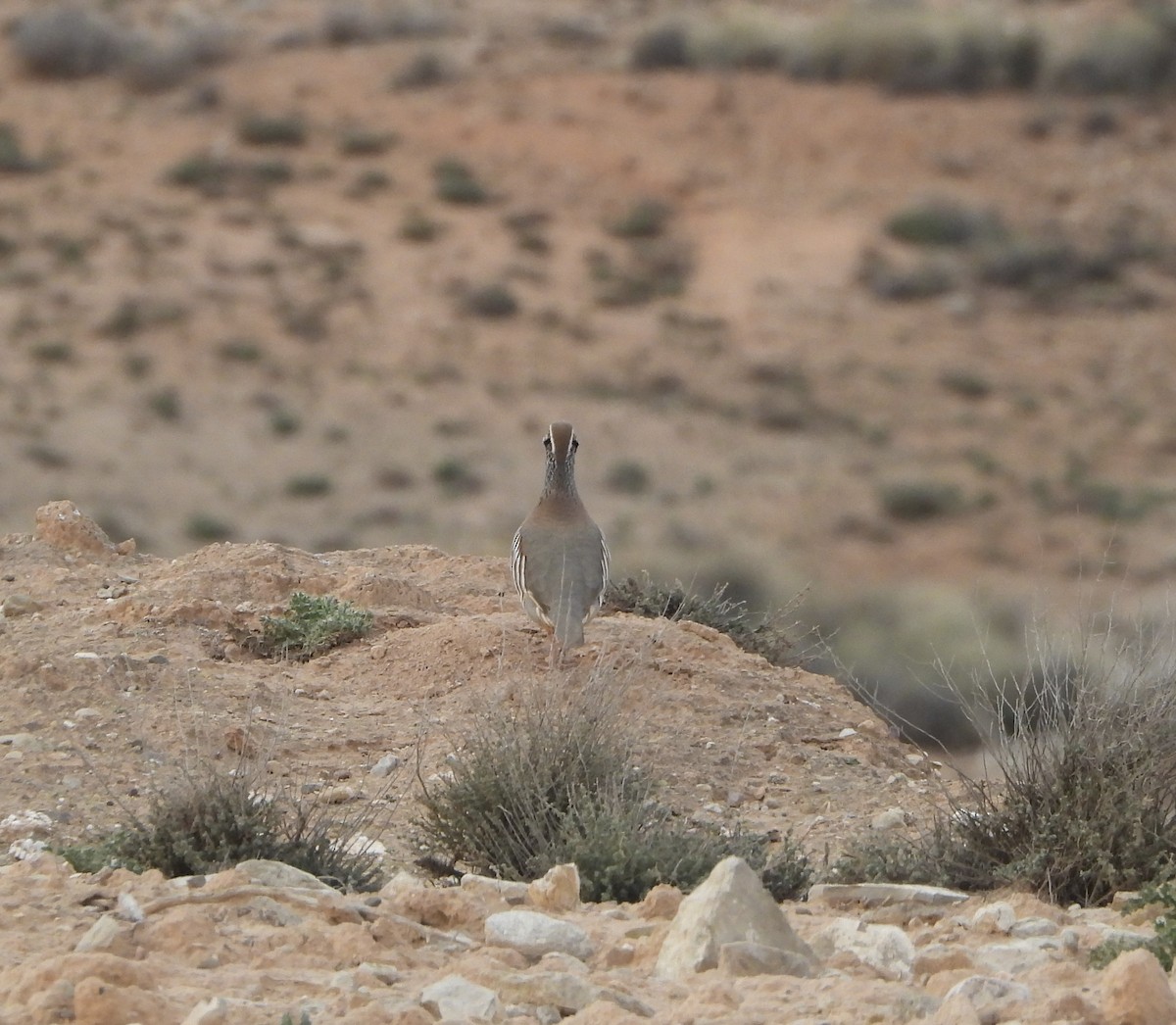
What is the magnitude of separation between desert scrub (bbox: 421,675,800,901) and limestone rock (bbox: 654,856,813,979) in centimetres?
94

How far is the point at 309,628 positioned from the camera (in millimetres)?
8133

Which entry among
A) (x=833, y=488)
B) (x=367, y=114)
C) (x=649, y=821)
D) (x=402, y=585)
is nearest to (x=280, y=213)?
(x=367, y=114)

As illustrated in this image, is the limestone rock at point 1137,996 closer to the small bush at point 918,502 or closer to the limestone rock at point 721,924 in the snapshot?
the limestone rock at point 721,924

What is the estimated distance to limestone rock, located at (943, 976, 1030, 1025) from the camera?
13.1 feet

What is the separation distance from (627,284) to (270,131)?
941cm

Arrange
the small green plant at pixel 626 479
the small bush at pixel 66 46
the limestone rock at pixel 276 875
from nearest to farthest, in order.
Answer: the limestone rock at pixel 276 875 → the small green plant at pixel 626 479 → the small bush at pixel 66 46

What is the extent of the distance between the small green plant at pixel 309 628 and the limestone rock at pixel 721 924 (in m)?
3.91

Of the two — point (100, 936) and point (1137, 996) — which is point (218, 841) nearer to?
point (100, 936)

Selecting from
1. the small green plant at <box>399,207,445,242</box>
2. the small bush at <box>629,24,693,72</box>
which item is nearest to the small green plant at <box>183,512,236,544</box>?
the small green plant at <box>399,207,445,242</box>

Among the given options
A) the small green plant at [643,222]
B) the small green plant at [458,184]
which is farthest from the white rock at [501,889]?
the small green plant at [458,184]

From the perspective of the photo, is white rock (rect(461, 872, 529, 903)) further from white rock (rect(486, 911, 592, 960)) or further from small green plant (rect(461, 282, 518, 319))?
small green plant (rect(461, 282, 518, 319))

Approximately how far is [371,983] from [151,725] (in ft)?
10.0

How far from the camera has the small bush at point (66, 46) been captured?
4134 centimetres

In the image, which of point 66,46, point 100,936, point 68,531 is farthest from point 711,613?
point 66,46
